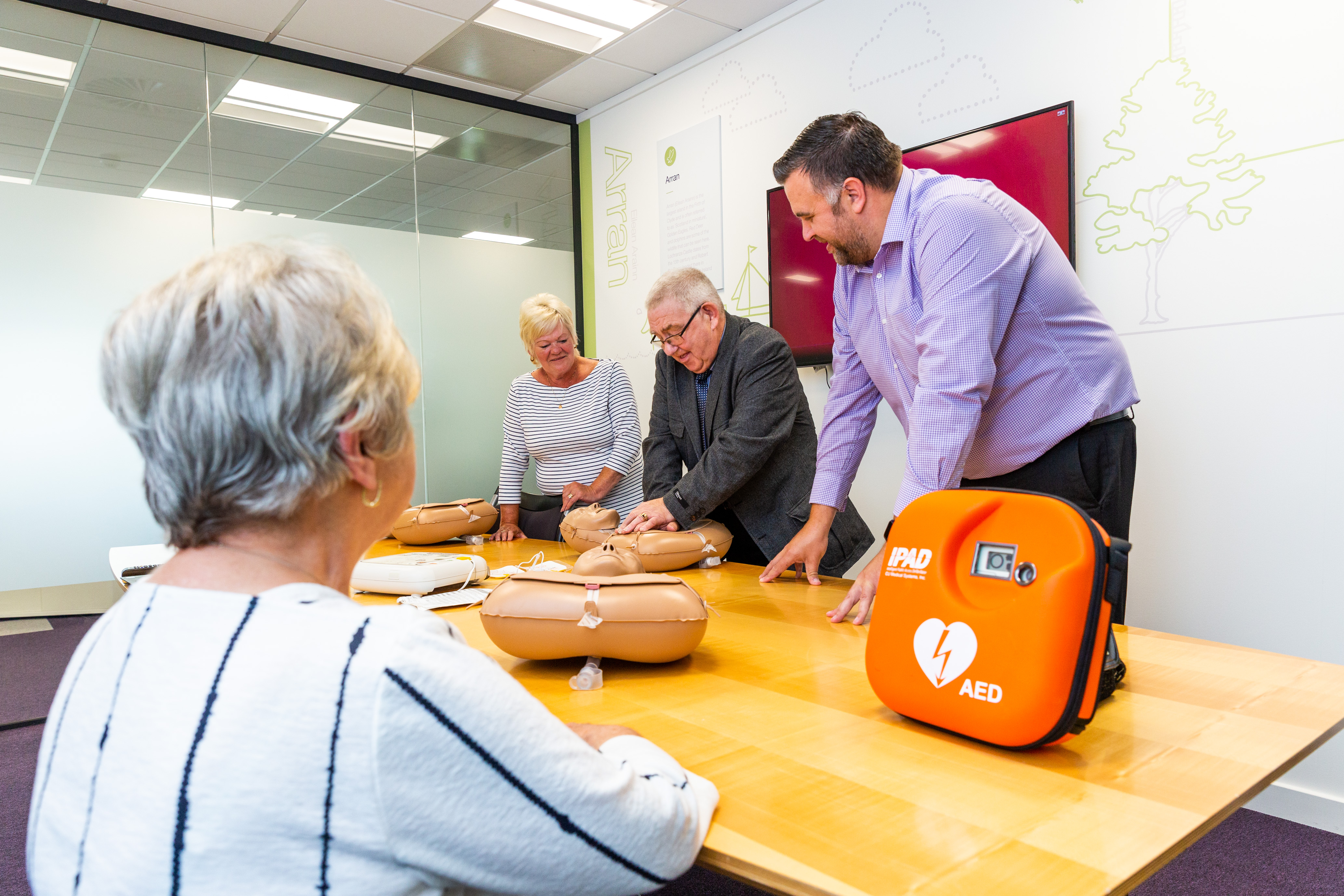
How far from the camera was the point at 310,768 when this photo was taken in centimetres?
55

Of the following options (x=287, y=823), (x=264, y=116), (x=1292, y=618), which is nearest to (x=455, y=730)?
(x=287, y=823)

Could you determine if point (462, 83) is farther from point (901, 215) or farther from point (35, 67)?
point (901, 215)

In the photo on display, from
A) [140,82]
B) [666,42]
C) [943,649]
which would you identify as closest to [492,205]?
[666,42]

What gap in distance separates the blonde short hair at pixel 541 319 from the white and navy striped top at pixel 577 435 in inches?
6.5

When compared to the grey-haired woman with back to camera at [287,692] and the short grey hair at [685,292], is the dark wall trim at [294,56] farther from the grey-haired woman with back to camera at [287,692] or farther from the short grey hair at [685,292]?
the grey-haired woman with back to camera at [287,692]

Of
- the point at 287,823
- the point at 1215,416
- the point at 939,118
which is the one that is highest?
the point at 939,118

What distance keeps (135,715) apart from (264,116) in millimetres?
4628

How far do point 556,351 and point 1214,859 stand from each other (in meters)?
2.65

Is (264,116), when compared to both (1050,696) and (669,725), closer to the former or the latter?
(669,725)

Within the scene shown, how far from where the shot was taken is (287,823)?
56cm

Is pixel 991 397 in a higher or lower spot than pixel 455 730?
higher

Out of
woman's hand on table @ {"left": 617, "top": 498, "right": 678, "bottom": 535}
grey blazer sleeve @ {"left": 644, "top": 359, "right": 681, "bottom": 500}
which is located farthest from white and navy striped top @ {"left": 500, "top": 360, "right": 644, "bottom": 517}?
woman's hand on table @ {"left": 617, "top": 498, "right": 678, "bottom": 535}

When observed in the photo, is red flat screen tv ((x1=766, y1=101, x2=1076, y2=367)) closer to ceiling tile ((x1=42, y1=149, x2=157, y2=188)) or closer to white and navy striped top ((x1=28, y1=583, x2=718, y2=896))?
white and navy striped top ((x1=28, y1=583, x2=718, y2=896))

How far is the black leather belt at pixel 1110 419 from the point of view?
1.73m
